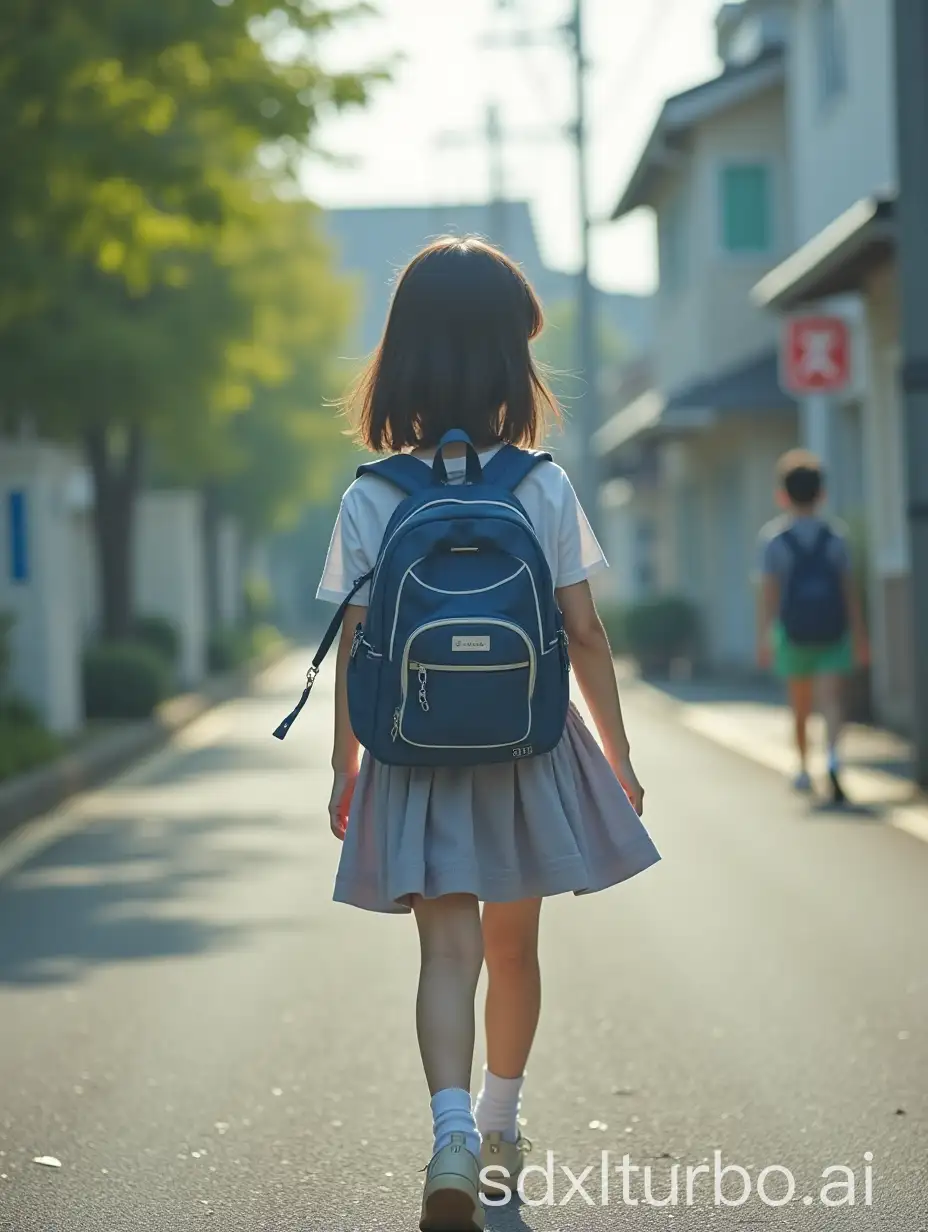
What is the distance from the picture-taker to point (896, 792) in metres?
13.0

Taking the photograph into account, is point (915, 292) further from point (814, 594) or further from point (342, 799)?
point (342, 799)

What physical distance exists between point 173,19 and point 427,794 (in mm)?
10613

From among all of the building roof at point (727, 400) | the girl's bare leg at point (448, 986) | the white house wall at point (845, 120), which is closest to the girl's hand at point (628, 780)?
the girl's bare leg at point (448, 986)

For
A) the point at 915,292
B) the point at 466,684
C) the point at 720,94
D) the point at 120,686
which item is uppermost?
the point at 720,94

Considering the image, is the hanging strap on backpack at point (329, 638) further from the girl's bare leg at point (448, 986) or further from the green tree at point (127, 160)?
the green tree at point (127, 160)

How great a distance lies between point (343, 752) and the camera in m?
4.57

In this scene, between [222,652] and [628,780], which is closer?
[628,780]

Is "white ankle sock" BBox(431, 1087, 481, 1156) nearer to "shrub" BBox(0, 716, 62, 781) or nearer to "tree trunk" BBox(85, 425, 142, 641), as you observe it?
"shrub" BBox(0, 716, 62, 781)

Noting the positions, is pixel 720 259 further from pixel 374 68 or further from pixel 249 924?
pixel 249 924

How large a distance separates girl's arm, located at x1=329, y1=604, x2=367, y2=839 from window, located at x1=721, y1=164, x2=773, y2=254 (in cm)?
2650

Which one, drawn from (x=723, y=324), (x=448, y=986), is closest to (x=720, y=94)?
(x=723, y=324)

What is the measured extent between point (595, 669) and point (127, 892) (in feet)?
19.7

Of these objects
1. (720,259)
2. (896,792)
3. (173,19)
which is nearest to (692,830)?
(896,792)

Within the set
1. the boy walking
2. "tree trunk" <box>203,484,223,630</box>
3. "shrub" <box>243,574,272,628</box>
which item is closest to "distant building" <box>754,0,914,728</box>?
the boy walking
